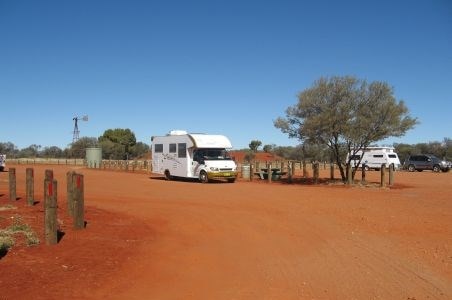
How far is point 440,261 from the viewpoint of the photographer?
796 cm

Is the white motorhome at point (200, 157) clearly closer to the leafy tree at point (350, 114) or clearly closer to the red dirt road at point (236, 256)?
the leafy tree at point (350, 114)

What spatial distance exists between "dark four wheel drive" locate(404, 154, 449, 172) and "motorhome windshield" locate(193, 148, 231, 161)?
28.3 m

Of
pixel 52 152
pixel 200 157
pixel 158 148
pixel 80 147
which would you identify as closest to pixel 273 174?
pixel 200 157

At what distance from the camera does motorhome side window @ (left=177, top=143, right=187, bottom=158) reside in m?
28.8

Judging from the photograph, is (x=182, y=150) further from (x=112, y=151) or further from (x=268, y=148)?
(x=268, y=148)

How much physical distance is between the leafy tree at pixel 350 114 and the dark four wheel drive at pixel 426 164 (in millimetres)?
24586

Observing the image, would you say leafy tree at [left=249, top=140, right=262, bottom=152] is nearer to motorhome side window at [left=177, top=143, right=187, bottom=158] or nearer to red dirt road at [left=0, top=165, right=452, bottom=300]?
motorhome side window at [left=177, top=143, right=187, bottom=158]

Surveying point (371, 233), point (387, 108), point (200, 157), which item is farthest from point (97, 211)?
point (387, 108)

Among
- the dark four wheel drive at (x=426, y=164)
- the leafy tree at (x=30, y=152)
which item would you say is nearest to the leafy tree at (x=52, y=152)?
the leafy tree at (x=30, y=152)

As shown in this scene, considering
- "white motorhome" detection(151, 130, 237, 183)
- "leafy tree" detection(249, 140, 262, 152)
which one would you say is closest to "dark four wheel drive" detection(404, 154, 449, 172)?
"white motorhome" detection(151, 130, 237, 183)

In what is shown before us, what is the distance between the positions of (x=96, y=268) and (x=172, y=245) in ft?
6.77

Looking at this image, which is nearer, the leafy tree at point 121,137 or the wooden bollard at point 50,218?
the wooden bollard at point 50,218

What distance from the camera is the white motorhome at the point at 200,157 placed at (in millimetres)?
27578

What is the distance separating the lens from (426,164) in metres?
49.1
